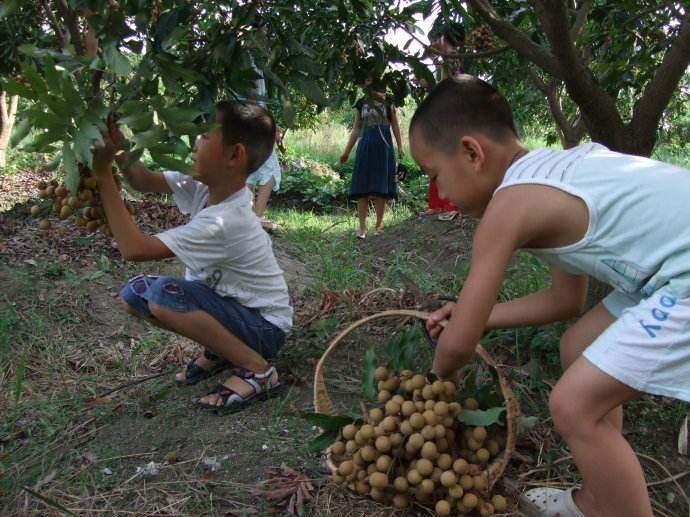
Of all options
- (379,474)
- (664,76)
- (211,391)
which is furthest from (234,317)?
(664,76)

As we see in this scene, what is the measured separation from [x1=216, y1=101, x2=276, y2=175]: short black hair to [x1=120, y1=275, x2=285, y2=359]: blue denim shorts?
510 mm

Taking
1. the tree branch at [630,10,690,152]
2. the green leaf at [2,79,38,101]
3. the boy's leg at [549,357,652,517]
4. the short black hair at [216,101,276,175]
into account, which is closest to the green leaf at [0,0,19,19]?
the green leaf at [2,79,38,101]

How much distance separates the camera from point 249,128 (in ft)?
8.15

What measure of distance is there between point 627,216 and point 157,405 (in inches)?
74.3

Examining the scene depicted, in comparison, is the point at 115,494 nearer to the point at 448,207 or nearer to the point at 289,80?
the point at 289,80

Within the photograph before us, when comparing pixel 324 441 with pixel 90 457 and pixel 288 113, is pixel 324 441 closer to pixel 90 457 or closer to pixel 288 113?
pixel 90 457

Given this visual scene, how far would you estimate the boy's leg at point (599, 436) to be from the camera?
4.94 ft

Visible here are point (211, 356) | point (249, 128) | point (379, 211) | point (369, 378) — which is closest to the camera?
point (369, 378)

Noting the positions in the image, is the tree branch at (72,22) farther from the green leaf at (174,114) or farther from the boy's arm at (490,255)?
the boy's arm at (490,255)

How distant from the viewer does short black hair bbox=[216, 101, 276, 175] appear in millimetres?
2416

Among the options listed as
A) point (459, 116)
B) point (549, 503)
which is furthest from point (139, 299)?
point (549, 503)

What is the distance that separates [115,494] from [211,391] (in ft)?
2.21

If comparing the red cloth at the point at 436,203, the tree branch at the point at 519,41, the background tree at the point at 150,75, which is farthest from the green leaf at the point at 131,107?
the red cloth at the point at 436,203

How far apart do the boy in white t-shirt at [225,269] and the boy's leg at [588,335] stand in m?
1.19
